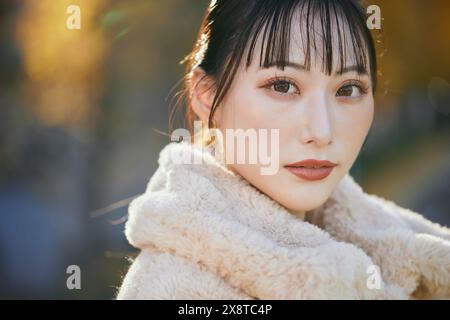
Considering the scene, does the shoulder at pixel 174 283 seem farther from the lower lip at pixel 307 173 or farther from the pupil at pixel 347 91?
the pupil at pixel 347 91

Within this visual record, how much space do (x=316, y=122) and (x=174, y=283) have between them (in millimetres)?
471

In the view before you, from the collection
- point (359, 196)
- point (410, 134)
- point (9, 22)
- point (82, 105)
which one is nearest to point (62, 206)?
point (82, 105)

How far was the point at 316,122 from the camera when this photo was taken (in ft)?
3.99

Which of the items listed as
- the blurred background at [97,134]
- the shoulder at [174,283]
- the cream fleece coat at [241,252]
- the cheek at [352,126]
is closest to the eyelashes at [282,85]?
the cheek at [352,126]

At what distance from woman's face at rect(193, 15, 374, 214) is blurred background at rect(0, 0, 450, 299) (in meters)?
2.62

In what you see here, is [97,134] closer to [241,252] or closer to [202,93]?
[202,93]

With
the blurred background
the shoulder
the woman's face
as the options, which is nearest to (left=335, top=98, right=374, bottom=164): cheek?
the woman's face

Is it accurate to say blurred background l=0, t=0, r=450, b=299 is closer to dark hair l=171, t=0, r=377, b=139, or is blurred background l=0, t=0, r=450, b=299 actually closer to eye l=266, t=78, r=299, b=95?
dark hair l=171, t=0, r=377, b=139

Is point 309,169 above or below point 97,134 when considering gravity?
above

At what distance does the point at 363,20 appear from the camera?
1369 millimetres

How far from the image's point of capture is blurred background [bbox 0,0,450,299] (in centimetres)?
391

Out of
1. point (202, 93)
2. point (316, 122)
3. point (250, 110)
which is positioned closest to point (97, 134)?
point (202, 93)
